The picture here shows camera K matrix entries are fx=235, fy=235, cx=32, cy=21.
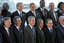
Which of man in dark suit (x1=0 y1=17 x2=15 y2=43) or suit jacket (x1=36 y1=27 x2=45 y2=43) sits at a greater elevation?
man in dark suit (x1=0 y1=17 x2=15 y2=43)

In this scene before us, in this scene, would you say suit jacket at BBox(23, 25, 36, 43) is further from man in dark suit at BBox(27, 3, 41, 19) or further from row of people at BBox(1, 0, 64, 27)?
man in dark suit at BBox(27, 3, 41, 19)

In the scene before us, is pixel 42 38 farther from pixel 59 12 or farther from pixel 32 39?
pixel 59 12

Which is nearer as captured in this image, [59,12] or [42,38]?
[42,38]

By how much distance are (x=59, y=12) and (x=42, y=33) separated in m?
1.38

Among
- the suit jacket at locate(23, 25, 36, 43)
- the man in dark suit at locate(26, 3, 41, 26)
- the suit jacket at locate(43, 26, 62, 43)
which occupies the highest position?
the man in dark suit at locate(26, 3, 41, 26)

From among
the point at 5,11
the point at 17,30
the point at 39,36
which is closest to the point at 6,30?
the point at 17,30

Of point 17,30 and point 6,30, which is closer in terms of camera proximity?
point 6,30

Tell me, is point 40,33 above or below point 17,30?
below

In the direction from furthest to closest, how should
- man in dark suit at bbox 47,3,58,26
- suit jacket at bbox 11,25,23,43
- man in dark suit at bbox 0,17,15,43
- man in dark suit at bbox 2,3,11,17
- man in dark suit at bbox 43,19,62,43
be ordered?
man in dark suit at bbox 47,3,58,26
man in dark suit at bbox 2,3,11,17
man in dark suit at bbox 43,19,62,43
suit jacket at bbox 11,25,23,43
man in dark suit at bbox 0,17,15,43

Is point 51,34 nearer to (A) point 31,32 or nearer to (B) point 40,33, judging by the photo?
(B) point 40,33

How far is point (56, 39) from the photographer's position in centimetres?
572

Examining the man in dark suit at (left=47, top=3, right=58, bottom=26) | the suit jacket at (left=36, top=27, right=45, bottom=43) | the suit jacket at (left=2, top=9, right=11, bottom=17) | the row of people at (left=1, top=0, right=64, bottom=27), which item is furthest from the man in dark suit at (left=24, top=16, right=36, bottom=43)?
the man in dark suit at (left=47, top=3, right=58, bottom=26)

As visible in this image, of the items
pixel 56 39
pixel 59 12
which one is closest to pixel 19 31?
pixel 56 39

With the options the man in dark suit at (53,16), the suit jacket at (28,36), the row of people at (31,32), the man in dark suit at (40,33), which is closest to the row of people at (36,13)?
the man in dark suit at (53,16)
